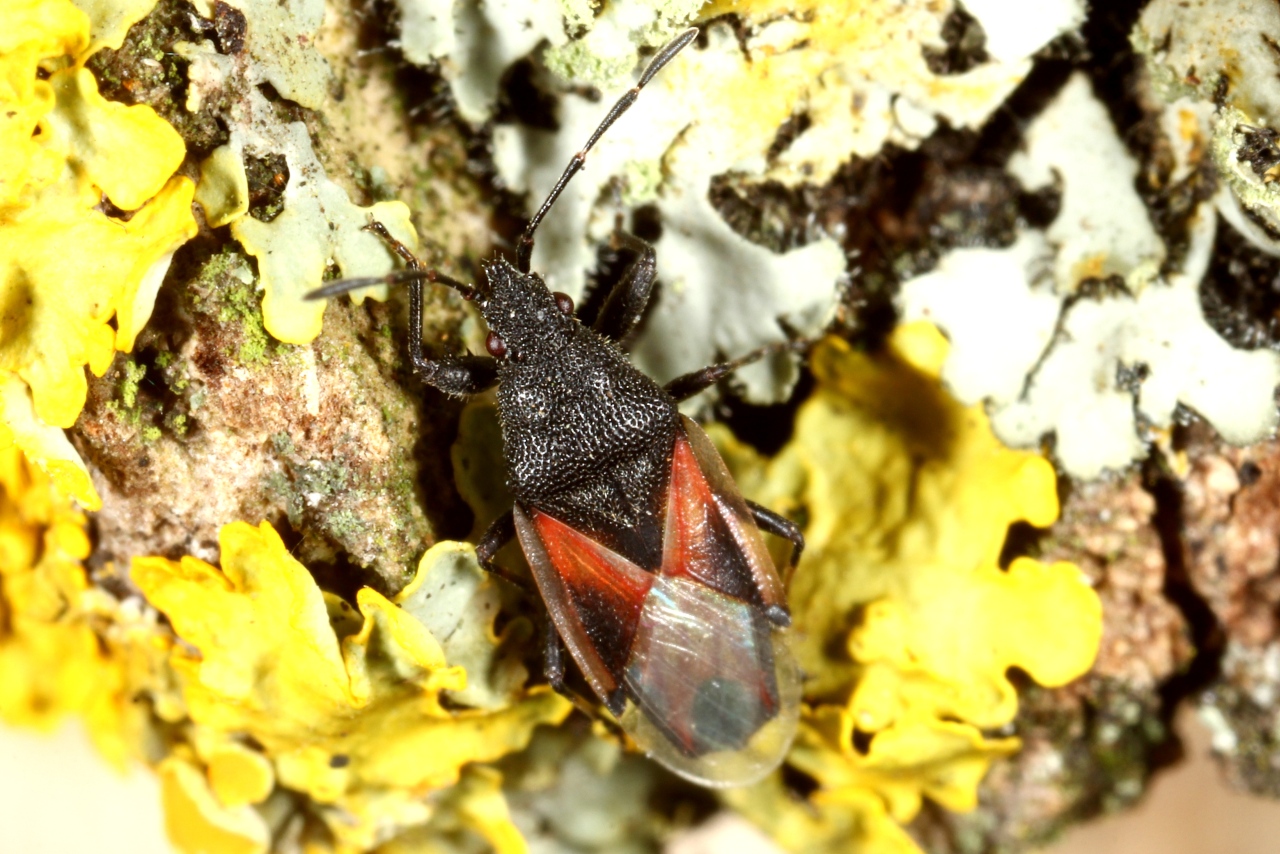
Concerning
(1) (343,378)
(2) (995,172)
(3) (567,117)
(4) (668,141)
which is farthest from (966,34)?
(1) (343,378)

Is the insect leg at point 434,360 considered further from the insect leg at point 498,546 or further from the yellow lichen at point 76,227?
the yellow lichen at point 76,227

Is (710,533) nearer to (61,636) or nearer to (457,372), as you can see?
(457,372)

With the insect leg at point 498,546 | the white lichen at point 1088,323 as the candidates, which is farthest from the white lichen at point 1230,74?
the insect leg at point 498,546

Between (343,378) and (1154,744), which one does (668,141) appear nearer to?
(343,378)

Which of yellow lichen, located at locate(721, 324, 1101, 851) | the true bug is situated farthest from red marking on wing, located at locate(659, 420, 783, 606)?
yellow lichen, located at locate(721, 324, 1101, 851)

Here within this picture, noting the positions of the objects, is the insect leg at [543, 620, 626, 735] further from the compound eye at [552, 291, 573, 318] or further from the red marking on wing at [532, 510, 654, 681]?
the compound eye at [552, 291, 573, 318]

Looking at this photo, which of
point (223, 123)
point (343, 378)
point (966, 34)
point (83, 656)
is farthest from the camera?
point (83, 656)

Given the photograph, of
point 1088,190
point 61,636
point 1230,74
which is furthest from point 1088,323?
point 61,636
